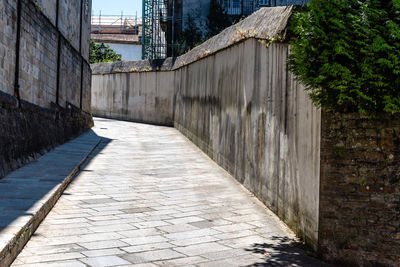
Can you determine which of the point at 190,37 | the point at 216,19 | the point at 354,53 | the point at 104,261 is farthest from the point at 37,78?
the point at 216,19

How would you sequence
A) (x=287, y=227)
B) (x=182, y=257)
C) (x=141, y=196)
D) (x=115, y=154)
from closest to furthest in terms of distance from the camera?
(x=182, y=257) < (x=287, y=227) < (x=141, y=196) < (x=115, y=154)

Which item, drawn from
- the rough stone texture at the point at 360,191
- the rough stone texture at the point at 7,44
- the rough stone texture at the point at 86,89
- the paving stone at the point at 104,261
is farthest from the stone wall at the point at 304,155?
the rough stone texture at the point at 86,89

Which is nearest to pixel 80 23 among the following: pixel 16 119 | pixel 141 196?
pixel 16 119

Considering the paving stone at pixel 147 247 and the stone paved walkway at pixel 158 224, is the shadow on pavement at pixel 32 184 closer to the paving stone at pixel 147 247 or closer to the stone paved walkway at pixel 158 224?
the stone paved walkway at pixel 158 224

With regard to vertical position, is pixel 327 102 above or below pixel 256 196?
above

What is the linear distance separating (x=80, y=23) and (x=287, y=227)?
1287 cm

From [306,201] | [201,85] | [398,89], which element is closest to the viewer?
[398,89]

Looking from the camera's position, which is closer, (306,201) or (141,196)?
(306,201)

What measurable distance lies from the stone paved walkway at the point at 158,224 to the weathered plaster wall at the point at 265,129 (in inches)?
12.0

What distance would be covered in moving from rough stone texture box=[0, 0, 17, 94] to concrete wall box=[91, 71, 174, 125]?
9784 millimetres

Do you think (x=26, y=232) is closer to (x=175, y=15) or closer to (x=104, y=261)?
(x=104, y=261)

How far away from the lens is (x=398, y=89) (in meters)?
3.92

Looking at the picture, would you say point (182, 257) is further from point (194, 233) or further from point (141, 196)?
point (141, 196)

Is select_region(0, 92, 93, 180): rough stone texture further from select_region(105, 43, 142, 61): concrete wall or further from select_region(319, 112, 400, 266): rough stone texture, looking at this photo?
select_region(105, 43, 142, 61): concrete wall
